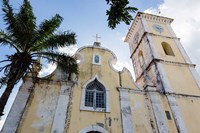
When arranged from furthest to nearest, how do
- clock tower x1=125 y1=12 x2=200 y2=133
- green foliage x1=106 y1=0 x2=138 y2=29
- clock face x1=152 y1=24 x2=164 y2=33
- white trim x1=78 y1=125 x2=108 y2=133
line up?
clock face x1=152 y1=24 x2=164 y2=33 → clock tower x1=125 y1=12 x2=200 y2=133 → white trim x1=78 y1=125 x2=108 y2=133 → green foliage x1=106 y1=0 x2=138 y2=29

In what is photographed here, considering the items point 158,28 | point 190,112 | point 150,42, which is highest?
point 158,28

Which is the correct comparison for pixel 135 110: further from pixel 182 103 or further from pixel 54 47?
pixel 54 47

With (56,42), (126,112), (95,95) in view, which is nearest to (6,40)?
(56,42)

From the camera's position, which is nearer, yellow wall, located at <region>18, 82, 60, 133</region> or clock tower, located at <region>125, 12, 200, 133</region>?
yellow wall, located at <region>18, 82, 60, 133</region>

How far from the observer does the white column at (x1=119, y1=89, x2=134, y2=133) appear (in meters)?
9.02

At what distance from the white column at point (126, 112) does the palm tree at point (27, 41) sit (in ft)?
11.8

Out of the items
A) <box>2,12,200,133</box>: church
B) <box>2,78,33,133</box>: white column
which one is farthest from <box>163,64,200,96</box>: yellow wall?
<box>2,78,33,133</box>: white column

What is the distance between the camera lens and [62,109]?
29.2ft

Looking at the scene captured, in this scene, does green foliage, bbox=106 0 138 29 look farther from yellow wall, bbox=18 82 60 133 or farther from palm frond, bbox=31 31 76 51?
yellow wall, bbox=18 82 60 133

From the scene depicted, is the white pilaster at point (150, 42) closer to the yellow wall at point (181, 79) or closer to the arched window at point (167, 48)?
the yellow wall at point (181, 79)

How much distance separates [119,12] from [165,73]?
34.5 feet

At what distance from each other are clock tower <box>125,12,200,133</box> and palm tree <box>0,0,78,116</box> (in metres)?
4.84

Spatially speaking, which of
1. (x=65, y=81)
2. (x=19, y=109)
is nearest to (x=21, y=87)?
(x=19, y=109)

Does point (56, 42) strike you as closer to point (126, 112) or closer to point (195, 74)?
point (126, 112)
